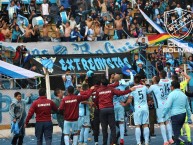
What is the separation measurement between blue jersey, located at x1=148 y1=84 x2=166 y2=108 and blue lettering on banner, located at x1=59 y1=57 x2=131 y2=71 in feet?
35.9

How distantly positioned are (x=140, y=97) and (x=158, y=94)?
2.10 ft

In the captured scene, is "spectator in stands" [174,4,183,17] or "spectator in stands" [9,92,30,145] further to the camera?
"spectator in stands" [174,4,183,17]

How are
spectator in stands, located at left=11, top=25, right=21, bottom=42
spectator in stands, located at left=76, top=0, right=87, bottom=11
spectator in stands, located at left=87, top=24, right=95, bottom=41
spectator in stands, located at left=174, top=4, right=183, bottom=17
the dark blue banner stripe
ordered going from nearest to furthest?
the dark blue banner stripe → spectator in stands, located at left=11, top=25, right=21, bottom=42 → spectator in stands, located at left=87, top=24, right=95, bottom=41 → spectator in stands, located at left=76, top=0, right=87, bottom=11 → spectator in stands, located at left=174, top=4, right=183, bottom=17

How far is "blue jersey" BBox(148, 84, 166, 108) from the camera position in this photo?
77.4 ft

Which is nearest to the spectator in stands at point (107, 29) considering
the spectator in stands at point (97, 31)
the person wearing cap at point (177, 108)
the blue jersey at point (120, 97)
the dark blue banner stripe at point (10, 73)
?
the spectator in stands at point (97, 31)

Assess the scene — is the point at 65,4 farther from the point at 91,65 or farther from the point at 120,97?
the point at 120,97

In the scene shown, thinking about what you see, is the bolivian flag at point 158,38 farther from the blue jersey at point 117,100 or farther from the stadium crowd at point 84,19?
the blue jersey at point 117,100

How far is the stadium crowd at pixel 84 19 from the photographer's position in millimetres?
35812

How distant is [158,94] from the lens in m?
23.6

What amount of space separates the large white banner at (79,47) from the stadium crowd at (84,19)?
0.66 metres

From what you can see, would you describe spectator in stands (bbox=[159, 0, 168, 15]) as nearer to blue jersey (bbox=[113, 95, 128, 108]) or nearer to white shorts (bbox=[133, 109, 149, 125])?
blue jersey (bbox=[113, 95, 128, 108])

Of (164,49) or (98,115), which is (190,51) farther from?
(98,115)

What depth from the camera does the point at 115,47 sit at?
3650 centimetres

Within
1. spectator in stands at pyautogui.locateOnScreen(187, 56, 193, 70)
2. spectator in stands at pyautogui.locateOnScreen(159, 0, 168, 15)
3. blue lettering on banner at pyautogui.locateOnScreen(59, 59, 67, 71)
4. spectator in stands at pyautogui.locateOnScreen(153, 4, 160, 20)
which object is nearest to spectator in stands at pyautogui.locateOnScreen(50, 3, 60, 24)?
blue lettering on banner at pyautogui.locateOnScreen(59, 59, 67, 71)
